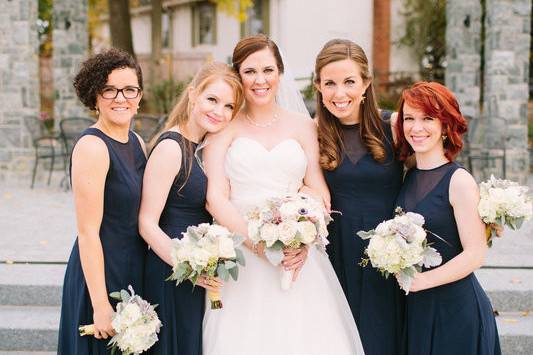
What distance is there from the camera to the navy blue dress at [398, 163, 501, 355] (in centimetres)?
347

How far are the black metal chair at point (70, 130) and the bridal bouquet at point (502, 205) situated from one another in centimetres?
865

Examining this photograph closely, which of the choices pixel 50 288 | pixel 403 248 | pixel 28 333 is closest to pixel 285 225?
pixel 403 248

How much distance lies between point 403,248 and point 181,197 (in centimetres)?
116

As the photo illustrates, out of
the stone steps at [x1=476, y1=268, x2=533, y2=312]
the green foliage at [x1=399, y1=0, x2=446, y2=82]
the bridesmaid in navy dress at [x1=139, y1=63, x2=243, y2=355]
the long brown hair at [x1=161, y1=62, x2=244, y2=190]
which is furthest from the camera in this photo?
the green foliage at [x1=399, y1=0, x2=446, y2=82]

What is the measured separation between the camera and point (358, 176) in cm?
396

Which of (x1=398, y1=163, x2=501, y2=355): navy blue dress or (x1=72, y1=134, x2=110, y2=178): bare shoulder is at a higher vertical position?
(x1=72, y1=134, x2=110, y2=178): bare shoulder

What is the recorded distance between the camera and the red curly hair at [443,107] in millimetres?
3463

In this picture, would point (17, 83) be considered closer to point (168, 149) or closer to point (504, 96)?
point (504, 96)

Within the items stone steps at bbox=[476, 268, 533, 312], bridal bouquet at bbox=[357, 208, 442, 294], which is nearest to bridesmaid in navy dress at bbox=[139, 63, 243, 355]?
bridal bouquet at bbox=[357, 208, 442, 294]

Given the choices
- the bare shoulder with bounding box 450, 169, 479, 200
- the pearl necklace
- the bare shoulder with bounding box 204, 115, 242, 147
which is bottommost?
the bare shoulder with bounding box 450, 169, 479, 200

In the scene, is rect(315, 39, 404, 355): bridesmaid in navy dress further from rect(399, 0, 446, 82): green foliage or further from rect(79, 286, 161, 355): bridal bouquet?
rect(399, 0, 446, 82): green foliage

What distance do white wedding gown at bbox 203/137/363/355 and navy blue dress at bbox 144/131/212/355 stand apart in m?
0.15

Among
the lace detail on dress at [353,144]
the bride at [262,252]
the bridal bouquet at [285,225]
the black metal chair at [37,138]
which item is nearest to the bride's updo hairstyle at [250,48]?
the bride at [262,252]

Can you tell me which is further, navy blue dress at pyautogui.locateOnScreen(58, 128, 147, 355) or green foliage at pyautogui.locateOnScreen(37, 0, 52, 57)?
green foliage at pyautogui.locateOnScreen(37, 0, 52, 57)
